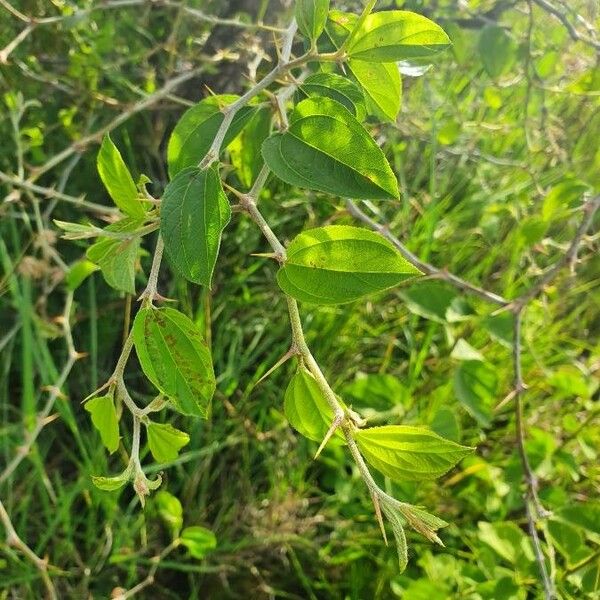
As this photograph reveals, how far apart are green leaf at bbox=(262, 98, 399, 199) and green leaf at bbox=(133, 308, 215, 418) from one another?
0.38 feet

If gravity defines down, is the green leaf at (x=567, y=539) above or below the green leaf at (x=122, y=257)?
below

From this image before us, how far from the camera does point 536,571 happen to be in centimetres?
85

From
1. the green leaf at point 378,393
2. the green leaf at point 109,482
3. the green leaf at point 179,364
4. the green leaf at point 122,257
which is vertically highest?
the green leaf at point 122,257

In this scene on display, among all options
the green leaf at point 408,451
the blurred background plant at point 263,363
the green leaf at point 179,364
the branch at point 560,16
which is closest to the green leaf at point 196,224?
the green leaf at point 179,364

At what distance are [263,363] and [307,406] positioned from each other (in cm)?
65

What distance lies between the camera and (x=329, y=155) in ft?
1.38

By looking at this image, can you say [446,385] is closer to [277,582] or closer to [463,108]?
[277,582]

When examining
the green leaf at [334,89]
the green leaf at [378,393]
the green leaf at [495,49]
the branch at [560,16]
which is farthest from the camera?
the green leaf at [378,393]

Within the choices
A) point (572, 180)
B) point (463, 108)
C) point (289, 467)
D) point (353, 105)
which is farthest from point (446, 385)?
point (353, 105)

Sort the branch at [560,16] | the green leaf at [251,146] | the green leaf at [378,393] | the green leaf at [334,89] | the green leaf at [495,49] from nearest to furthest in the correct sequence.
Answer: the green leaf at [334,89], the green leaf at [251,146], the branch at [560,16], the green leaf at [495,49], the green leaf at [378,393]

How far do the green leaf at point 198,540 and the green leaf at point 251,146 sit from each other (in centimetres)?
54

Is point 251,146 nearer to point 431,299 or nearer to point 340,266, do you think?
point 340,266

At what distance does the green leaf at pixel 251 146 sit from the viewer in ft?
1.96

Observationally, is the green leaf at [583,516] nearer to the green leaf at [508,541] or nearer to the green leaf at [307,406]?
the green leaf at [508,541]
